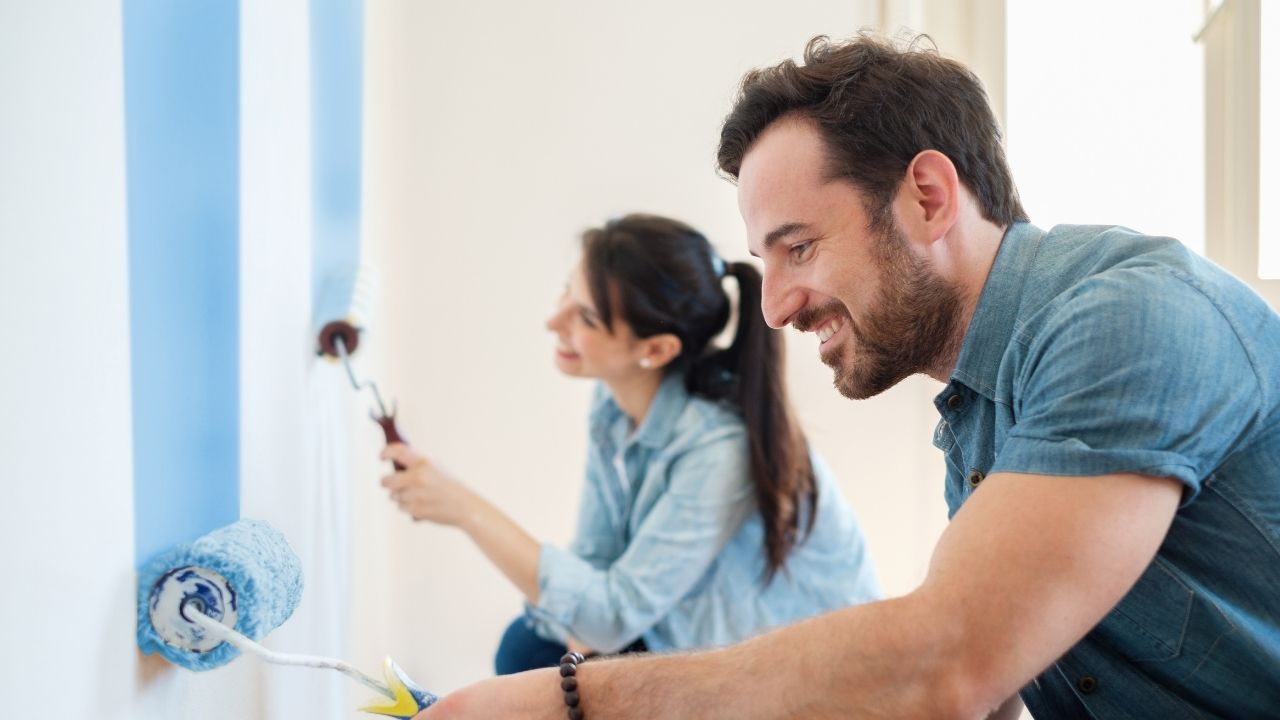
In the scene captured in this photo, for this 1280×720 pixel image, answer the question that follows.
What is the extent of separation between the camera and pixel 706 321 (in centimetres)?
143

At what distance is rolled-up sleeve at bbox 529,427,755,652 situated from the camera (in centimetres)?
130

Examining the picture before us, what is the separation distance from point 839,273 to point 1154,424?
0.98 feet

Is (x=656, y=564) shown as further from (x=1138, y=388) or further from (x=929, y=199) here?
(x=1138, y=388)

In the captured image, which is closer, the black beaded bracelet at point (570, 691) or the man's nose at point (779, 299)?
the black beaded bracelet at point (570, 691)

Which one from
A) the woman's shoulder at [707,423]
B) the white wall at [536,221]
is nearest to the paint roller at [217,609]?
the woman's shoulder at [707,423]

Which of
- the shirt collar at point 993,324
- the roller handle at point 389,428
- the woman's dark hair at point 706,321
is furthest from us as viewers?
the woman's dark hair at point 706,321

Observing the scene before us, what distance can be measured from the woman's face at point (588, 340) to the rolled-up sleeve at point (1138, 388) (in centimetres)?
76

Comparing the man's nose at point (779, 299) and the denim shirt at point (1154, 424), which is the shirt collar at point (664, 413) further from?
the denim shirt at point (1154, 424)

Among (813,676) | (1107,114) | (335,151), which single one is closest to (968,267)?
(813,676)

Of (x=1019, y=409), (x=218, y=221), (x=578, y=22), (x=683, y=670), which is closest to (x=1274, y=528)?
(x=1019, y=409)

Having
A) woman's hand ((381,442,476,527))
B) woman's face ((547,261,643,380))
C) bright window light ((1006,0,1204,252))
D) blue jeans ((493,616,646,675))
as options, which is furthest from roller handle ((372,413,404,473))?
bright window light ((1006,0,1204,252))

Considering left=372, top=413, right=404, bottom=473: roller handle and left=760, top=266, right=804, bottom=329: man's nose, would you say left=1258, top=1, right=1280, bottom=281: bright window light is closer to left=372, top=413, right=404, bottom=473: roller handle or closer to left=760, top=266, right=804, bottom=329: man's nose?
left=760, top=266, right=804, bottom=329: man's nose

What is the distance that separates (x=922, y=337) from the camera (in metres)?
0.88

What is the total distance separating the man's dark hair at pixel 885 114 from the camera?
88cm
